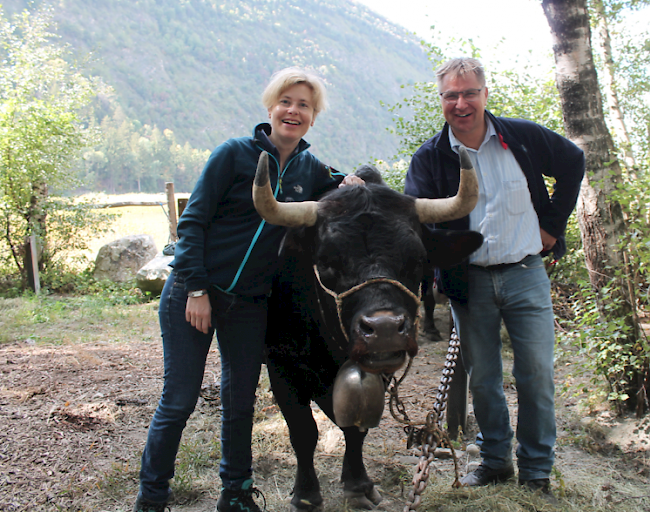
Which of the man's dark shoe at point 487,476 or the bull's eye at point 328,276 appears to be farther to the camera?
the man's dark shoe at point 487,476

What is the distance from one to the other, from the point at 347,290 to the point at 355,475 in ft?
5.04

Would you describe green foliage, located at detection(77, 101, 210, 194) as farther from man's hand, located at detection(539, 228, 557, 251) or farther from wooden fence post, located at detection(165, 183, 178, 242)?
man's hand, located at detection(539, 228, 557, 251)

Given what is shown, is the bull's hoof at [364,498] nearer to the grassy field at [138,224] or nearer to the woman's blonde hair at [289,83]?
the woman's blonde hair at [289,83]

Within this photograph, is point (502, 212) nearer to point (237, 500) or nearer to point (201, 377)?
point (201, 377)

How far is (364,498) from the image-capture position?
3145 millimetres

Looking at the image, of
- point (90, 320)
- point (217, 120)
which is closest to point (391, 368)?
point (90, 320)

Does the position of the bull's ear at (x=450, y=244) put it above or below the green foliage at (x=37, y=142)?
below

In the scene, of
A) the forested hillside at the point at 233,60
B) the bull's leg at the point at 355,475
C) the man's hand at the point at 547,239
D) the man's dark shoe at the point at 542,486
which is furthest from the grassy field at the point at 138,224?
the forested hillside at the point at 233,60

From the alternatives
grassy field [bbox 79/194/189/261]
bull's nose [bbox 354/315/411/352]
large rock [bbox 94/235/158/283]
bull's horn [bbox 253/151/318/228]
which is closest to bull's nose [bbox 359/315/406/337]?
bull's nose [bbox 354/315/411/352]

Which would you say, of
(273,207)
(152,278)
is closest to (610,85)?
(152,278)

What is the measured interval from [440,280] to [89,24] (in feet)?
384

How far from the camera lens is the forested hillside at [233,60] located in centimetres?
8594

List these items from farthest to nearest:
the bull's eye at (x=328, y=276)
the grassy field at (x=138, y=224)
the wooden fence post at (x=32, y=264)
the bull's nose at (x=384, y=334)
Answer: the grassy field at (x=138, y=224)
the wooden fence post at (x=32, y=264)
the bull's eye at (x=328, y=276)
the bull's nose at (x=384, y=334)

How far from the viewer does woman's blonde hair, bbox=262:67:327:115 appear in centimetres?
287
